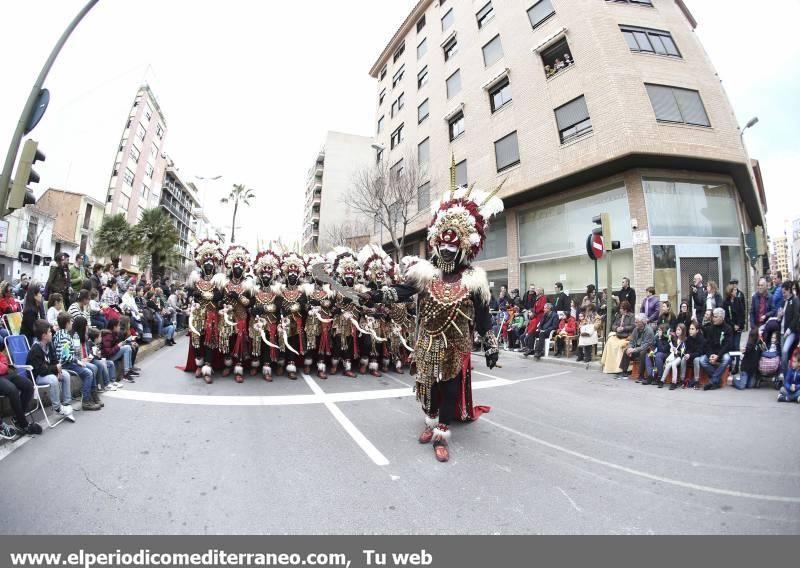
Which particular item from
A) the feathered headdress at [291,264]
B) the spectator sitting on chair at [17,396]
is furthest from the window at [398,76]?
the spectator sitting on chair at [17,396]

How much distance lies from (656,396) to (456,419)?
3.82 meters

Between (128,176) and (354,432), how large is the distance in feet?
164

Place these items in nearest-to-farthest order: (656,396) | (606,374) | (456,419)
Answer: (456,419)
(656,396)
(606,374)

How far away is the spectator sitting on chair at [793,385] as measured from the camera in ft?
16.8

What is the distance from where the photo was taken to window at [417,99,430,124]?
21484mm

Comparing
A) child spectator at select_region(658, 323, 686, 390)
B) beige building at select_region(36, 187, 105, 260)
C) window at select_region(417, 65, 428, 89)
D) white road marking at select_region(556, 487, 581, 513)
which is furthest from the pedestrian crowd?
beige building at select_region(36, 187, 105, 260)

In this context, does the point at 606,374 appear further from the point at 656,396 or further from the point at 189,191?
the point at 189,191

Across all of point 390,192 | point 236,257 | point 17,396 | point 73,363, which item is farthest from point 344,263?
point 390,192

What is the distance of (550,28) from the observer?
46.4 ft

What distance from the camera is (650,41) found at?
42.9ft

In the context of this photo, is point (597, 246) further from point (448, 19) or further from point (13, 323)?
point (448, 19)

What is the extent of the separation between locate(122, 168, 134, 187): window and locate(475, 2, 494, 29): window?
40.7 metres

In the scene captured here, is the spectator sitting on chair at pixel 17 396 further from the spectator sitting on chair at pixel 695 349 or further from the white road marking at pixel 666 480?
the spectator sitting on chair at pixel 695 349

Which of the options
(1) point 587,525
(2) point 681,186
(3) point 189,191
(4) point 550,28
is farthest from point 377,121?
(3) point 189,191
